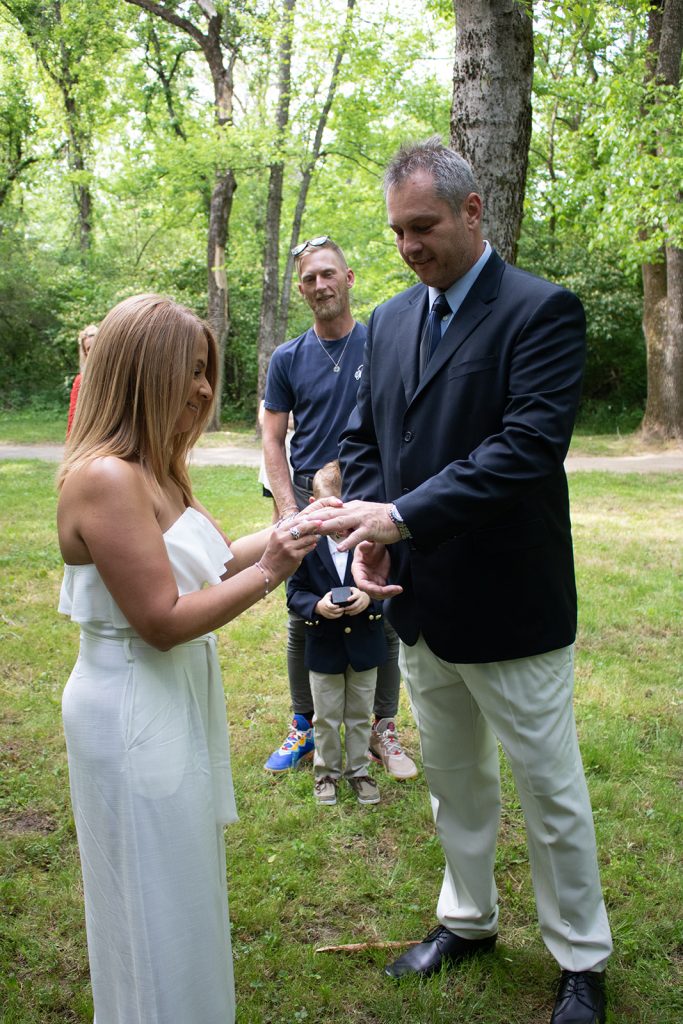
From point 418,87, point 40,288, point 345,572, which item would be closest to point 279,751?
point 345,572

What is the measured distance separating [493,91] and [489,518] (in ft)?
7.99

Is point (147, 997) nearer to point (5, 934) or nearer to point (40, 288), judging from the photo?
point (5, 934)

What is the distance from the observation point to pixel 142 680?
2.13m

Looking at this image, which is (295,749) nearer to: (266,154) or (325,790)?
(325,790)

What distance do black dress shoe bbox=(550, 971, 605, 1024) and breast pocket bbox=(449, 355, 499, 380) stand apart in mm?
1906

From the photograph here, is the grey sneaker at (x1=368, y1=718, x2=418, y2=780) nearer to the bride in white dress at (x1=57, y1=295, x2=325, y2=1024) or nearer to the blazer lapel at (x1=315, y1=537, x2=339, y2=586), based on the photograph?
the blazer lapel at (x1=315, y1=537, x2=339, y2=586)

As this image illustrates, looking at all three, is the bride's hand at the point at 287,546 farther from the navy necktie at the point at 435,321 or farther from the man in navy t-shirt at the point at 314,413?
the man in navy t-shirt at the point at 314,413

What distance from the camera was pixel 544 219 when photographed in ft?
76.0

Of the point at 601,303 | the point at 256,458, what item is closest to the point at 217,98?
the point at 256,458

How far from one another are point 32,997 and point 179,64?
23.9 m

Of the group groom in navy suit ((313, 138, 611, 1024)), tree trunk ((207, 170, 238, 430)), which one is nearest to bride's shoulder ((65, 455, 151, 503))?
groom in navy suit ((313, 138, 611, 1024))

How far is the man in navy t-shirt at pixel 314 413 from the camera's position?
13.7 ft

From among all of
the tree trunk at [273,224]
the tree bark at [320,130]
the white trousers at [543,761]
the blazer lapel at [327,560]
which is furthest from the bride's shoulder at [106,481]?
the tree trunk at [273,224]

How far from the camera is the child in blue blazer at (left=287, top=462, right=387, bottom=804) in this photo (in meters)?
4.11
